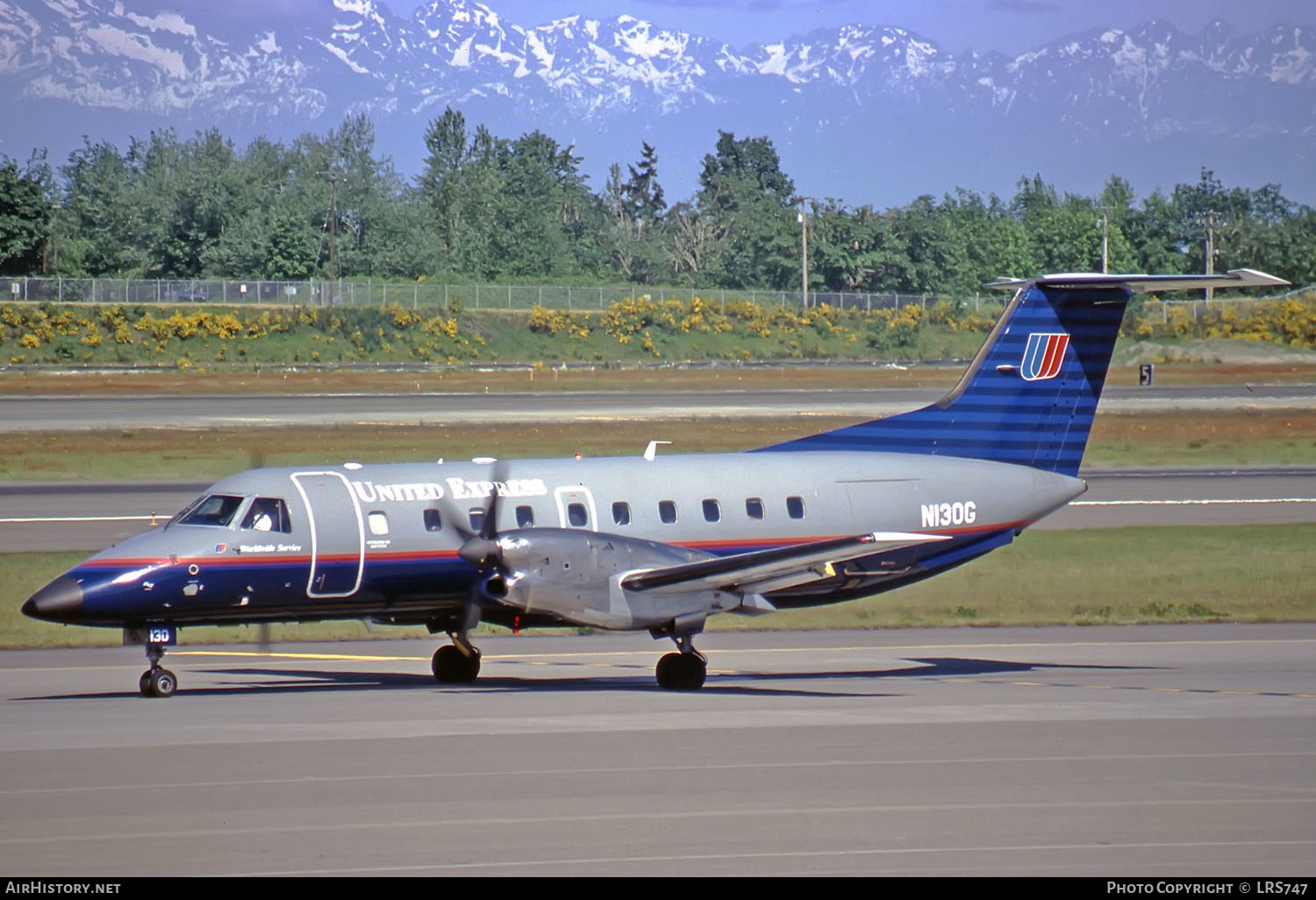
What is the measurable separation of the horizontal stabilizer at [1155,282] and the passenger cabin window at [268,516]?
1166cm

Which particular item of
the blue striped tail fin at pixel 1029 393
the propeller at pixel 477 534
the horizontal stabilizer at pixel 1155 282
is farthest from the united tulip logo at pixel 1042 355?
the propeller at pixel 477 534

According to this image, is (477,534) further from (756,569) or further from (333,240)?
(333,240)

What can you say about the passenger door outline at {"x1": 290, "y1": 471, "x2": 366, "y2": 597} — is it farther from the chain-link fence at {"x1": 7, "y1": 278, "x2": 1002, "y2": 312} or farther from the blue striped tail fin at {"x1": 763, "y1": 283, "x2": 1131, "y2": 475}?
the chain-link fence at {"x1": 7, "y1": 278, "x2": 1002, "y2": 312}

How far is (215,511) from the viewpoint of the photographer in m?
20.4

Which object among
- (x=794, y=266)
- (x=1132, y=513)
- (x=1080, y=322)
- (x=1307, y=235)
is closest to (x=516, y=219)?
(x=794, y=266)

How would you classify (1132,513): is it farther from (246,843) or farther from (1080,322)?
(246,843)

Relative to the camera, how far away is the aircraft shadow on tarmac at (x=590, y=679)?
20.9 meters

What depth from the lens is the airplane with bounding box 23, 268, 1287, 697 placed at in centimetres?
2000

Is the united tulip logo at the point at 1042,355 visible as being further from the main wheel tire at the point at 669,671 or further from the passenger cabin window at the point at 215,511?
the passenger cabin window at the point at 215,511

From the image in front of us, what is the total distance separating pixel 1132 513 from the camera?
41469 mm

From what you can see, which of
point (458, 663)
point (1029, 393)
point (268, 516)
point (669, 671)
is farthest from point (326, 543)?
point (1029, 393)

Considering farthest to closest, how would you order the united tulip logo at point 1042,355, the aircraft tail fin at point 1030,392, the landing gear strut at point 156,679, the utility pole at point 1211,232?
the utility pole at point 1211,232 < the united tulip logo at point 1042,355 < the aircraft tail fin at point 1030,392 < the landing gear strut at point 156,679

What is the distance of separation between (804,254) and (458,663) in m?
105
